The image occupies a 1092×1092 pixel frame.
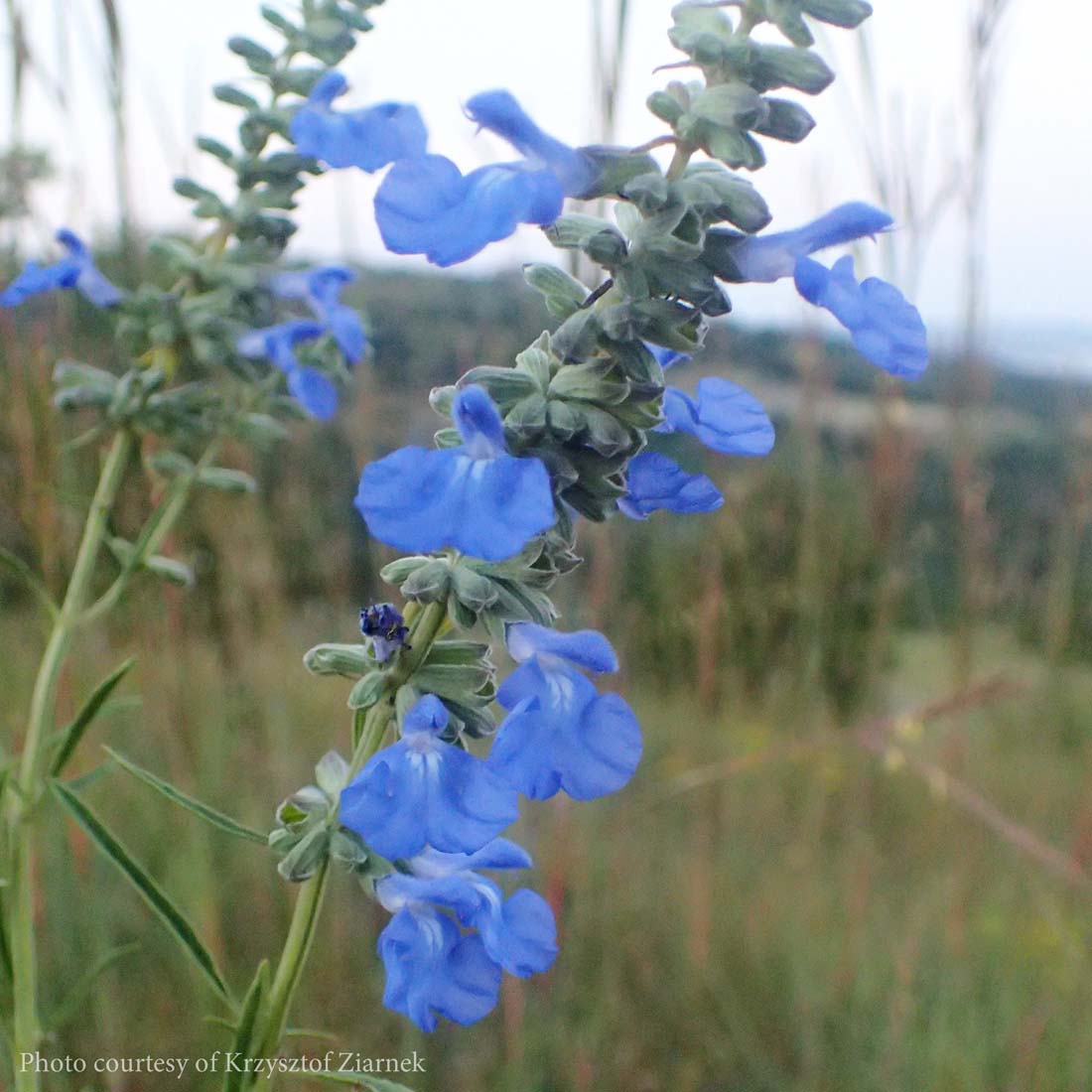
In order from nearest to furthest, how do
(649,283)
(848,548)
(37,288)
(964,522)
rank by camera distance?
(649,283) → (37,288) → (964,522) → (848,548)

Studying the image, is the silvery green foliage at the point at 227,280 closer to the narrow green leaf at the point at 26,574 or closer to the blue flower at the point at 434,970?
the narrow green leaf at the point at 26,574

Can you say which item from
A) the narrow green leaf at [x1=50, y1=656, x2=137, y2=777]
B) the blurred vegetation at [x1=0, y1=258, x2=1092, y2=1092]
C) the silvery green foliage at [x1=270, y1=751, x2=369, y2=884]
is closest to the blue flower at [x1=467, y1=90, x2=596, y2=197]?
the silvery green foliage at [x1=270, y1=751, x2=369, y2=884]

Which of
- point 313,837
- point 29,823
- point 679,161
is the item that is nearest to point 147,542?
point 29,823

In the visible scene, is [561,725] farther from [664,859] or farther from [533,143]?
[664,859]

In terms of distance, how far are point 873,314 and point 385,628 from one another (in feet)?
1.45

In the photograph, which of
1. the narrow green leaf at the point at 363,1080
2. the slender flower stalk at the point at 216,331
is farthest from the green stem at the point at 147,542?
the narrow green leaf at the point at 363,1080

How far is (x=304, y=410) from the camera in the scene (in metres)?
1.79

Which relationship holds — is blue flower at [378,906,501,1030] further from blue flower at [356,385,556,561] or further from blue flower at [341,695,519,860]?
blue flower at [356,385,556,561]

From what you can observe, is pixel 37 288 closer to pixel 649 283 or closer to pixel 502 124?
pixel 502 124

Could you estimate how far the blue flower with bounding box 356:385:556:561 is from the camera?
0.75 m

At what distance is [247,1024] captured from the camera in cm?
93

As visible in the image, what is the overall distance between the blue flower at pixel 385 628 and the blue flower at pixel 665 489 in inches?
7.9

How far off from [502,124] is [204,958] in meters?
0.76

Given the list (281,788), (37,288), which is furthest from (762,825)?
(37,288)
